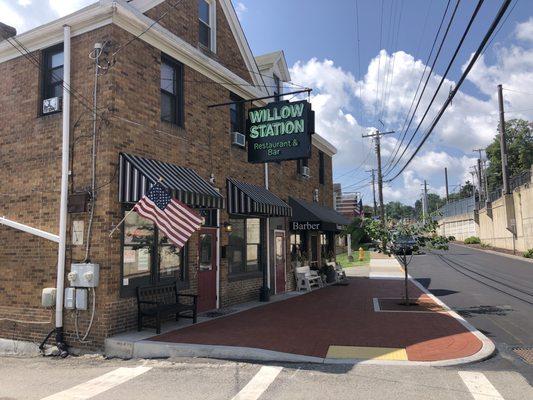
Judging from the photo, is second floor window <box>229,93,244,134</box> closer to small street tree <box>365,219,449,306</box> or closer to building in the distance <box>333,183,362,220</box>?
small street tree <box>365,219,449,306</box>

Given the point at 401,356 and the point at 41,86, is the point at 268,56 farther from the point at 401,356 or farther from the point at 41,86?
the point at 401,356

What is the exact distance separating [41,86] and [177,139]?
9.43 ft

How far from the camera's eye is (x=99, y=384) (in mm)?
6273

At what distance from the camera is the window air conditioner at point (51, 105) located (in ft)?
29.5

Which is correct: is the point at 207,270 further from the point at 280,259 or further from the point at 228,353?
the point at 280,259

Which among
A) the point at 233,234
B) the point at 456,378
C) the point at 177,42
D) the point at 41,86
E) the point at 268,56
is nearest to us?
the point at 456,378

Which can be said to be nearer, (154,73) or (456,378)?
(456,378)

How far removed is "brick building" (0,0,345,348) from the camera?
833 cm

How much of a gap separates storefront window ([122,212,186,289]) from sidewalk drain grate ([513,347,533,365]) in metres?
6.55

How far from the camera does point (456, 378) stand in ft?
20.1

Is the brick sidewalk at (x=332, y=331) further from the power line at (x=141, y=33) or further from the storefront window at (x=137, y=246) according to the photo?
the power line at (x=141, y=33)

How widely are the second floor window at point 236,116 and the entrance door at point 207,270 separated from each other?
3.25 meters

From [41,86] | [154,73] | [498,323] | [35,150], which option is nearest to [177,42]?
[154,73]

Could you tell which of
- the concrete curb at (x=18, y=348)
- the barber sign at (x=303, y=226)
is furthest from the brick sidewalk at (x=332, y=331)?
the barber sign at (x=303, y=226)
